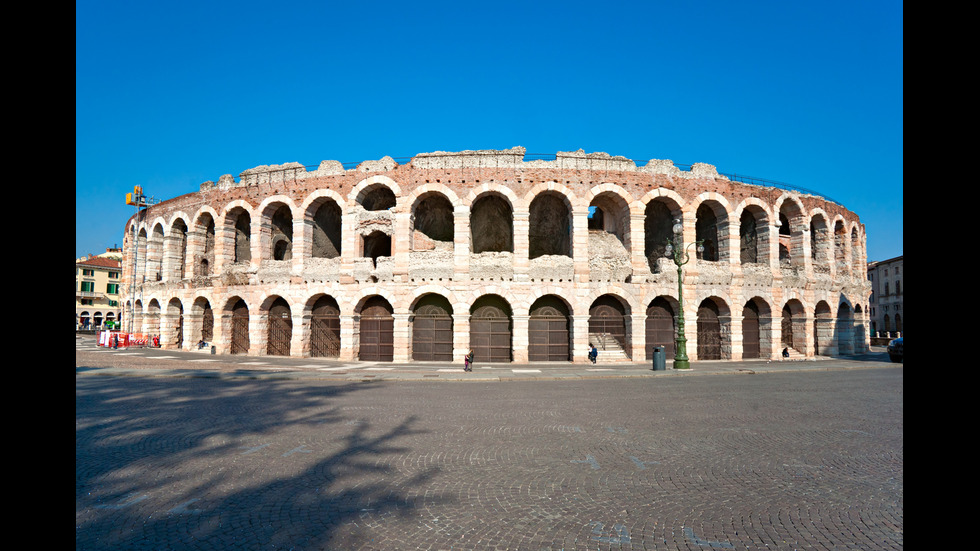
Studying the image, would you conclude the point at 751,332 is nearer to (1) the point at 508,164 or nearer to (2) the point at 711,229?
(2) the point at 711,229

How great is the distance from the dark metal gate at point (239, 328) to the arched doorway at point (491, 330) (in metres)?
14.4

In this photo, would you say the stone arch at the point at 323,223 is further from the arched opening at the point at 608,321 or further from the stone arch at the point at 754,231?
the stone arch at the point at 754,231

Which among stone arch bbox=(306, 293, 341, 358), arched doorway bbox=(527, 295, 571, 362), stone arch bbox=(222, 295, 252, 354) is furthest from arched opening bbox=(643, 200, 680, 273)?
stone arch bbox=(222, 295, 252, 354)

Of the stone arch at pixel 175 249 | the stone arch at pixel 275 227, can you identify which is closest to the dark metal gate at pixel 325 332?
the stone arch at pixel 275 227

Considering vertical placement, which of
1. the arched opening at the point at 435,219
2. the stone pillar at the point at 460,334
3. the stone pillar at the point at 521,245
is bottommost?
the stone pillar at the point at 460,334

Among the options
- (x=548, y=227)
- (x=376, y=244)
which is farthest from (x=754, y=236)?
(x=376, y=244)

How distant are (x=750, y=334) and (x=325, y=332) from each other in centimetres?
2407

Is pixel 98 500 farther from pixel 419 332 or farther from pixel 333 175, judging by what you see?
pixel 333 175

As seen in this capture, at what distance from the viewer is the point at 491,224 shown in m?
28.0

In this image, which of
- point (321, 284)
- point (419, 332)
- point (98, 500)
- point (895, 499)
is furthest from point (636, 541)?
point (321, 284)

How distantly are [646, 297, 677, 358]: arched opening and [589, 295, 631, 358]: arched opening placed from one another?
59.8 inches

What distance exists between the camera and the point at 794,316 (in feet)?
91.7

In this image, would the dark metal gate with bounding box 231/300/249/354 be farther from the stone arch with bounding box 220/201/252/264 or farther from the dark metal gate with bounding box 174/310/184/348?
the dark metal gate with bounding box 174/310/184/348

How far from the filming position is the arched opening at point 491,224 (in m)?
27.6
